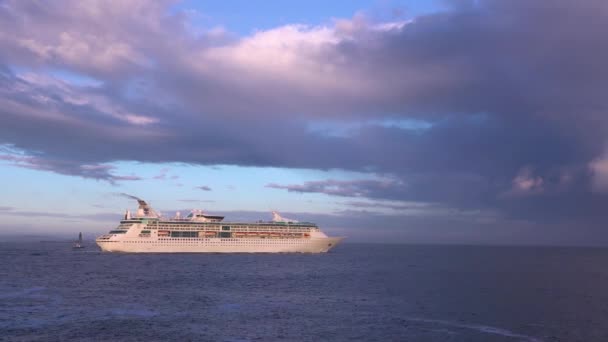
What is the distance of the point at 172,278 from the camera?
244ft

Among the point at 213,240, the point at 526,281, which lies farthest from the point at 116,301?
the point at 213,240

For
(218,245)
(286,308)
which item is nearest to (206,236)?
(218,245)

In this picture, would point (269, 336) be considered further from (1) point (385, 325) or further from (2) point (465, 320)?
(2) point (465, 320)

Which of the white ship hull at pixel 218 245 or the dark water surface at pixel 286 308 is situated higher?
the white ship hull at pixel 218 245

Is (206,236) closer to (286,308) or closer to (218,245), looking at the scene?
(218,245)

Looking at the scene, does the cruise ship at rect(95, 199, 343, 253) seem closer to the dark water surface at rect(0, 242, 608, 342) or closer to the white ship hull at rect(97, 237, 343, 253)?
the white ship hull at rect(97, 237, 343, 253)

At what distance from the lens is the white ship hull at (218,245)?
125 m

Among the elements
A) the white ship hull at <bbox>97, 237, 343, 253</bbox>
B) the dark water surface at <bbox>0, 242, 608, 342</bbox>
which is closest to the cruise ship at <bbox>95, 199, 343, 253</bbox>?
the white ship hull at <bbox>97, 237, 343, 253</bbox>

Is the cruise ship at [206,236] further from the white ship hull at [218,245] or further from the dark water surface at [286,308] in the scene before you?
the dark water surface at [286,308]

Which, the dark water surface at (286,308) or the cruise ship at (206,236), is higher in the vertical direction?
the cruise ship at (206,236)

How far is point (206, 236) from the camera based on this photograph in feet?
431

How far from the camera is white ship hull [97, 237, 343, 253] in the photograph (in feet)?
409

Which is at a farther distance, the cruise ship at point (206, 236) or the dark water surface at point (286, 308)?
the cruise ship at point (206, 236)

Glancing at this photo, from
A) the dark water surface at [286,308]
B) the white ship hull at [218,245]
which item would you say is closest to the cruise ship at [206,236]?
the white ship hull at [218,245]
